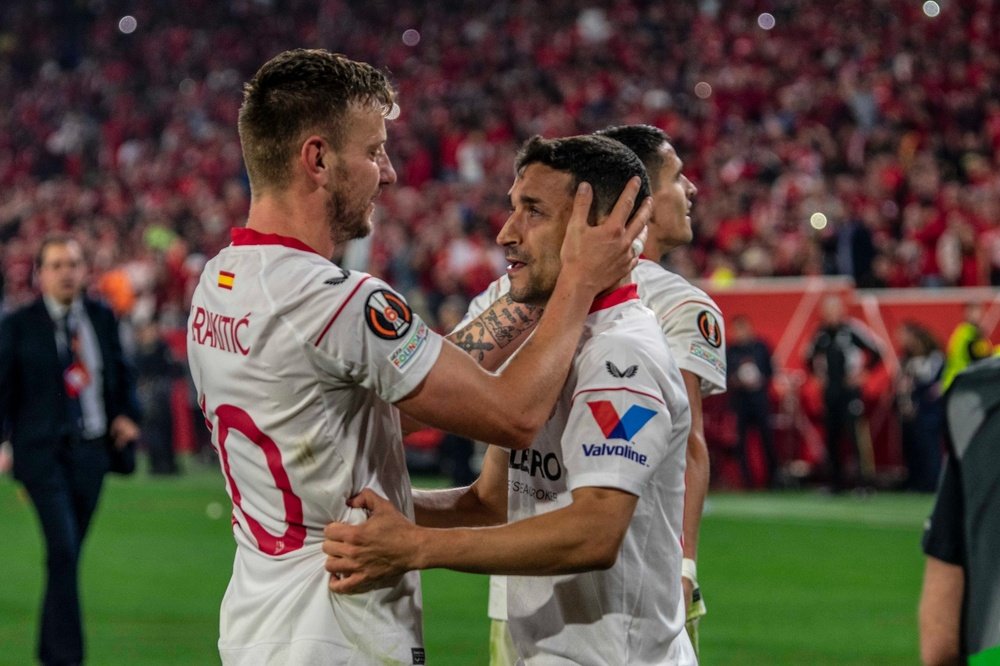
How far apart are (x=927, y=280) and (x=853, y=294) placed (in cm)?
103

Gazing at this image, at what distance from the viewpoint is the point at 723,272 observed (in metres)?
19.4

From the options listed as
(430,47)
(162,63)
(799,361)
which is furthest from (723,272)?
(162,63)

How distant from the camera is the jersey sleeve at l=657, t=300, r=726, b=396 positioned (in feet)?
14.7

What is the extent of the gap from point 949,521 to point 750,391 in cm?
1553

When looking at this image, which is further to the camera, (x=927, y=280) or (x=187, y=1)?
(x=187, y=1)

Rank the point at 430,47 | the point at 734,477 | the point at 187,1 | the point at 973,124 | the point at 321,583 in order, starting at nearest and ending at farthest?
the point at 321,583 → the point at 734,477 → the point at 973,124 → the point at 430,47 → the point at 187,1

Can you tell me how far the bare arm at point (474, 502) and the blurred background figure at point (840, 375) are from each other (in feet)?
45.3

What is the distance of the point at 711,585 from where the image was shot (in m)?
10.8

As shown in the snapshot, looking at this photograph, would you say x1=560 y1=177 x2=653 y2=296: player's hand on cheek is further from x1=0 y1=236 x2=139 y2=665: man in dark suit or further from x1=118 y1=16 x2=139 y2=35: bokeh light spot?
x1=118 y1=16 x2=139 y2=35: bokeh light spot

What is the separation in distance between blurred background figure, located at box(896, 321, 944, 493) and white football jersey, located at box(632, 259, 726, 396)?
12632mm

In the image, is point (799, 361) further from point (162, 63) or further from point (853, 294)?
point (162, 63)

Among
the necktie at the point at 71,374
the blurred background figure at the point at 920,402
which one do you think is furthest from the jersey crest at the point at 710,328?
the blurred background figure at the point at 920,402

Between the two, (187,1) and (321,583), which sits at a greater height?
(187,1)

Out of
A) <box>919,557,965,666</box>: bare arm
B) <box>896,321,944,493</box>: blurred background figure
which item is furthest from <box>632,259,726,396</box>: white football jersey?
<box>896,321,944,493</box>: blurred background figure
